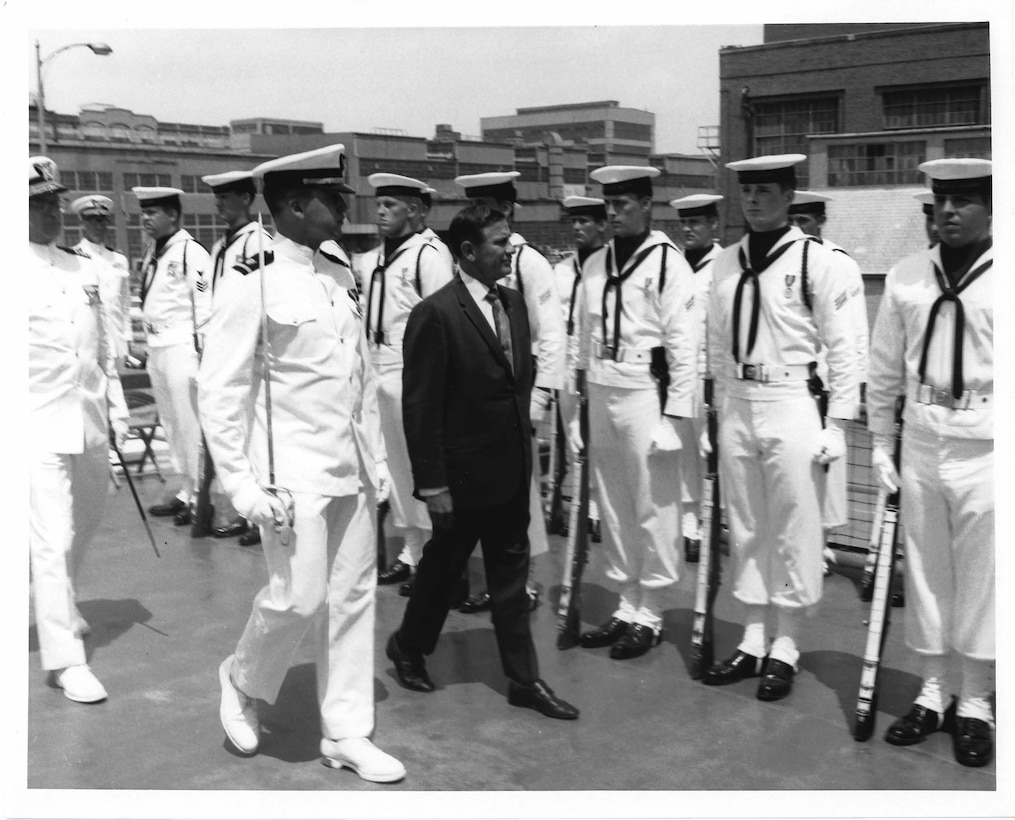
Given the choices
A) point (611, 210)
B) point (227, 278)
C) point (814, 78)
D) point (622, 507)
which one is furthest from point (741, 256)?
point (814, 78)

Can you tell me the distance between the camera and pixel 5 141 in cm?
516

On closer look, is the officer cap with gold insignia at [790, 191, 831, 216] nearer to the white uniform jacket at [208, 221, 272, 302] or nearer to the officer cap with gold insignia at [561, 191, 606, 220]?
the officer cap with gold insignia at [561, 191, 606, 220]

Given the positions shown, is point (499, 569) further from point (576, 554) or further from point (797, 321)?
point (797, 321)

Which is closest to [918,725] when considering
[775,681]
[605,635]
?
[775,681]

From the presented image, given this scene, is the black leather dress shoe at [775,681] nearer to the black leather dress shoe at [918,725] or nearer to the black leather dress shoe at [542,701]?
the black leather dress shoe at [918,725]

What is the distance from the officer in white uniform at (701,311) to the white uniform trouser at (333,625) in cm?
201

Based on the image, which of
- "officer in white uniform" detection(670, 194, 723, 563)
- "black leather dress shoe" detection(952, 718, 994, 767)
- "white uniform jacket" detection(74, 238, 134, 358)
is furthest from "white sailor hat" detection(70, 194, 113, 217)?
"black leather dress shoe" detection(952, 718, 994, 767)

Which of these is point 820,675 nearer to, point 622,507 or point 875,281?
point 622,507

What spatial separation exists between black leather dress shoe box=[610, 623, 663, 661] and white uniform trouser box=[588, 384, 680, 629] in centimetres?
5

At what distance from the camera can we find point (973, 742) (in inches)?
194

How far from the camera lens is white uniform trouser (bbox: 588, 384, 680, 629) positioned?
20.5 ft

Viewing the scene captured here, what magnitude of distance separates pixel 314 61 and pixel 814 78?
107 ft

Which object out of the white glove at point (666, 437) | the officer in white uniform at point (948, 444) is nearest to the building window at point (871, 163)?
the white glove at point (666, 437)

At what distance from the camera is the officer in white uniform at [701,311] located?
7.06 metres
